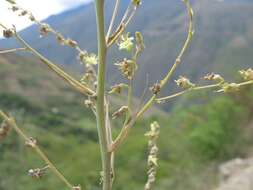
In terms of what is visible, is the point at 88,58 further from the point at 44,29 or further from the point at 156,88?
the point at 156,88

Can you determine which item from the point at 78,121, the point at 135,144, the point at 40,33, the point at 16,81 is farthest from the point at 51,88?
the point at 40,33

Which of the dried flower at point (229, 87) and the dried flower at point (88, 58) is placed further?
the dried flower at point (88, 58)

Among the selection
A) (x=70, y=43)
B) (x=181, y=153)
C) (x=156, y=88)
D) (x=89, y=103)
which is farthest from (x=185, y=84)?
(x=181, y=153)

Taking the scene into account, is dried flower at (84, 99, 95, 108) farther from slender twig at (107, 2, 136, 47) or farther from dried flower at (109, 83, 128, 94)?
slender twig at (107, 2, 136, 47)

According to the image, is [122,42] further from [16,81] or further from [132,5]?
[16,81]

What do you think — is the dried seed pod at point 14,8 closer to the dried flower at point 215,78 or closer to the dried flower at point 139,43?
the dried flower at point 139,43

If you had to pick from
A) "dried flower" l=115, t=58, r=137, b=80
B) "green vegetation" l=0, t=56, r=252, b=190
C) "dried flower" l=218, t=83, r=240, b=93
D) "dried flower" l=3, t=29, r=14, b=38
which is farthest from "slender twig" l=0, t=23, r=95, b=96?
"green vegetation" l=0, t=56, r=252, b=190

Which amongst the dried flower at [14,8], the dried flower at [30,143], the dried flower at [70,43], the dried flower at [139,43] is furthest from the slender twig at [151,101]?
the dried flower at [14,8]
